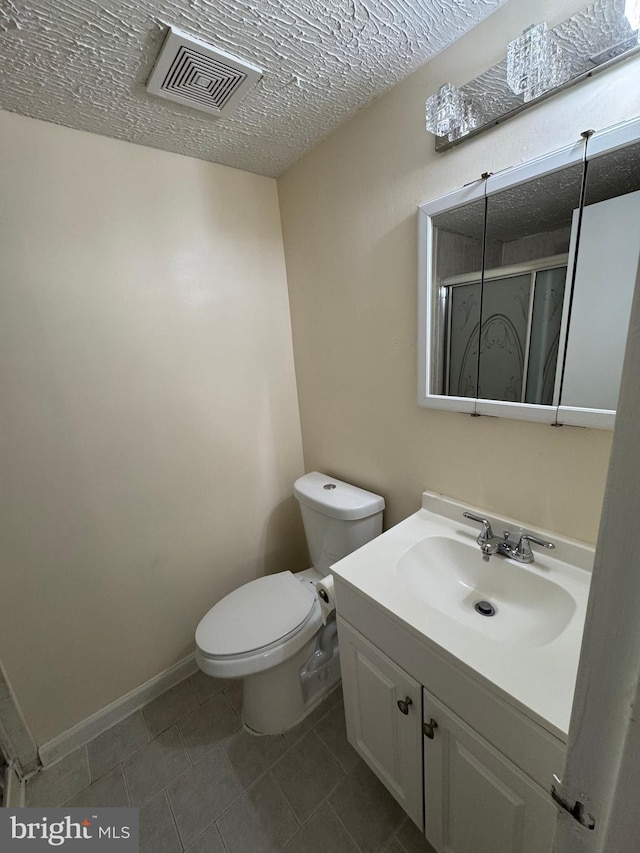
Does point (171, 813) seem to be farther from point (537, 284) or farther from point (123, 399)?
point (537, 284)

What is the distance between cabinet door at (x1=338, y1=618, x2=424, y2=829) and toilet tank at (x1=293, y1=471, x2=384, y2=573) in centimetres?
39

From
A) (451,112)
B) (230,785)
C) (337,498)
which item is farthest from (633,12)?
(230,785)

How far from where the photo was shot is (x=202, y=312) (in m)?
1.40

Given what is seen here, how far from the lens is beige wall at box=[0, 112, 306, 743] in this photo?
1090 millimetres

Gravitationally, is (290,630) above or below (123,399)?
below

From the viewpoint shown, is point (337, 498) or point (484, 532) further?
point (337, 498)

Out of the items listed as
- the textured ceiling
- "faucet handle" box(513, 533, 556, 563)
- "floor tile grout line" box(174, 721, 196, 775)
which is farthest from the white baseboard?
the textured ceiling

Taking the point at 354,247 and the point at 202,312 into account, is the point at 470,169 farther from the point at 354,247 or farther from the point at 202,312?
the point at 202,312

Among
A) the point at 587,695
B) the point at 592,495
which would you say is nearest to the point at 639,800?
the point at 587,695

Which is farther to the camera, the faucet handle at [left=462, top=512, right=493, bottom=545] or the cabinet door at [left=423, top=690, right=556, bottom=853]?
the faucet handle at [left=462, top=512, right=493, bottom=545]

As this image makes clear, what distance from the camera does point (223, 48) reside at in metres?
0.85

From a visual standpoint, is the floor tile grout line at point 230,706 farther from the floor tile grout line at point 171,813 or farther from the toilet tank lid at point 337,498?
the toilet tank lid at point 337,498

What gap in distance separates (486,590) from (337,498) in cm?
61

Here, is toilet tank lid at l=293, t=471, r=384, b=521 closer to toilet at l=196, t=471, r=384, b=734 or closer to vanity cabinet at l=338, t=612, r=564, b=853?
toilet at l=196, t=471, r=384, b=734
